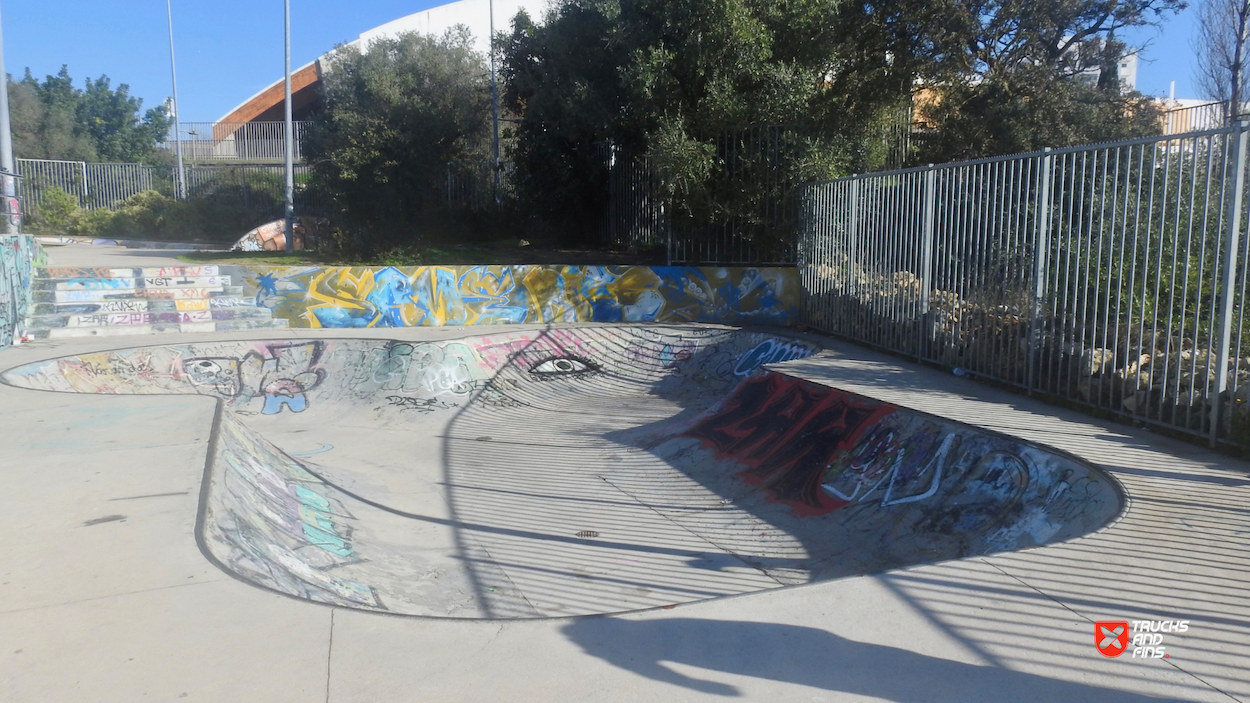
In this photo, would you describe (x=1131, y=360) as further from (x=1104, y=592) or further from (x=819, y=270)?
(x=819, y=270)

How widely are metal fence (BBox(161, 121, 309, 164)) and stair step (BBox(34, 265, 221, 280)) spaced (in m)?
20.4

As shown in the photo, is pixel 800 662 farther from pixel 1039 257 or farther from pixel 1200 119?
pixel 1200 119

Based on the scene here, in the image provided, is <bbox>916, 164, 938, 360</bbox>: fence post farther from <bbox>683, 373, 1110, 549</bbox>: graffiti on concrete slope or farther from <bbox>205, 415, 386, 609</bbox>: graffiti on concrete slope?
<bbox>205, 415, 386, 609</bbox>: graffiti on concrete slope

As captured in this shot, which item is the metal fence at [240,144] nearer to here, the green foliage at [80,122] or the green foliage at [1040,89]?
the green foliage at [80,122]

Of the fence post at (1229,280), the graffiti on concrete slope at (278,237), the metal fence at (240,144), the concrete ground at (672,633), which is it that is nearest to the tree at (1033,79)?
the fence post at (1229,280)

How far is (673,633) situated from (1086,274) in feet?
20.1

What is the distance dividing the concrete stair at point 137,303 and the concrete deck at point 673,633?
984 cm

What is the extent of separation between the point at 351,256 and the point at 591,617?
18.0 m

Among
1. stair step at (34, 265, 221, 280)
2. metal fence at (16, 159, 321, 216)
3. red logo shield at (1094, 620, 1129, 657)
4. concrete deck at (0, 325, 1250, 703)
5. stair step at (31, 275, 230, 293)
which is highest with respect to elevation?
metal fence at (16, 159, 321, 216)

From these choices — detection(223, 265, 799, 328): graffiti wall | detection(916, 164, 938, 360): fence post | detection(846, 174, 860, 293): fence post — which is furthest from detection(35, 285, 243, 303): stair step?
detection(916, 164, 938, 360): fence post

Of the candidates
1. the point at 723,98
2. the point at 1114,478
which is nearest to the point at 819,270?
the point at 723,98

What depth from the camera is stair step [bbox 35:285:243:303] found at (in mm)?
13883

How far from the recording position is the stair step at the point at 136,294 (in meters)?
13.9

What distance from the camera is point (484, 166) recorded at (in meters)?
23.6
